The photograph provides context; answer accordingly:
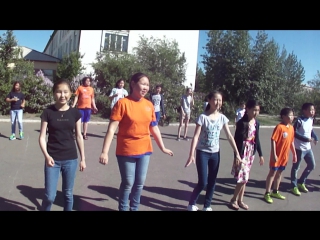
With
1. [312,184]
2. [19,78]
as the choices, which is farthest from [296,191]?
[19,78]

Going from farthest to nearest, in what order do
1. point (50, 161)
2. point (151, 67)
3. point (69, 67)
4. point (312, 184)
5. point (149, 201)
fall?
point (151, 67), point (69, 67), point (312, 184), point (149, 201), point (50, 161)

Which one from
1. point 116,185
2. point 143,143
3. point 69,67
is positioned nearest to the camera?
point 143,143

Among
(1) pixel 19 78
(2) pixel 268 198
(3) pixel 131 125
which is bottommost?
(2) pixel 268 198

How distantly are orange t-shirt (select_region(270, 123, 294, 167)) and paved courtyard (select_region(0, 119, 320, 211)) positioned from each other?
648 millimetres

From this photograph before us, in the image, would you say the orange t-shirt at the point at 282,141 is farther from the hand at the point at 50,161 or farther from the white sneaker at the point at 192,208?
the hand at the point at 50,161

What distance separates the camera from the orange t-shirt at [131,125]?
3.46m

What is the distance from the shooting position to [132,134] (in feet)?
11.5

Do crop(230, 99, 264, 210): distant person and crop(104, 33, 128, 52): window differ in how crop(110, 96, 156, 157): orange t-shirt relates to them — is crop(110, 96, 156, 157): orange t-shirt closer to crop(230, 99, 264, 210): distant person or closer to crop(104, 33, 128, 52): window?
crop(230, 99, 264, 210): distant person

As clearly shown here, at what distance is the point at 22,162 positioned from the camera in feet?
20.1

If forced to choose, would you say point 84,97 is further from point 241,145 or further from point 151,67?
point 151,67

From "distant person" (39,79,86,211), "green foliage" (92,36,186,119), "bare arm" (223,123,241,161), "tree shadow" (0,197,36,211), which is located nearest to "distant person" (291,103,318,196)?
"bare arm" (223,123,241,161)

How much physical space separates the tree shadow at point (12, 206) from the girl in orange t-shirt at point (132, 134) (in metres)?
1.33

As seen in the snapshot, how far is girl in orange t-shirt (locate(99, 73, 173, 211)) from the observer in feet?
11.4

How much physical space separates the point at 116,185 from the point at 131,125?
6.45 feet
